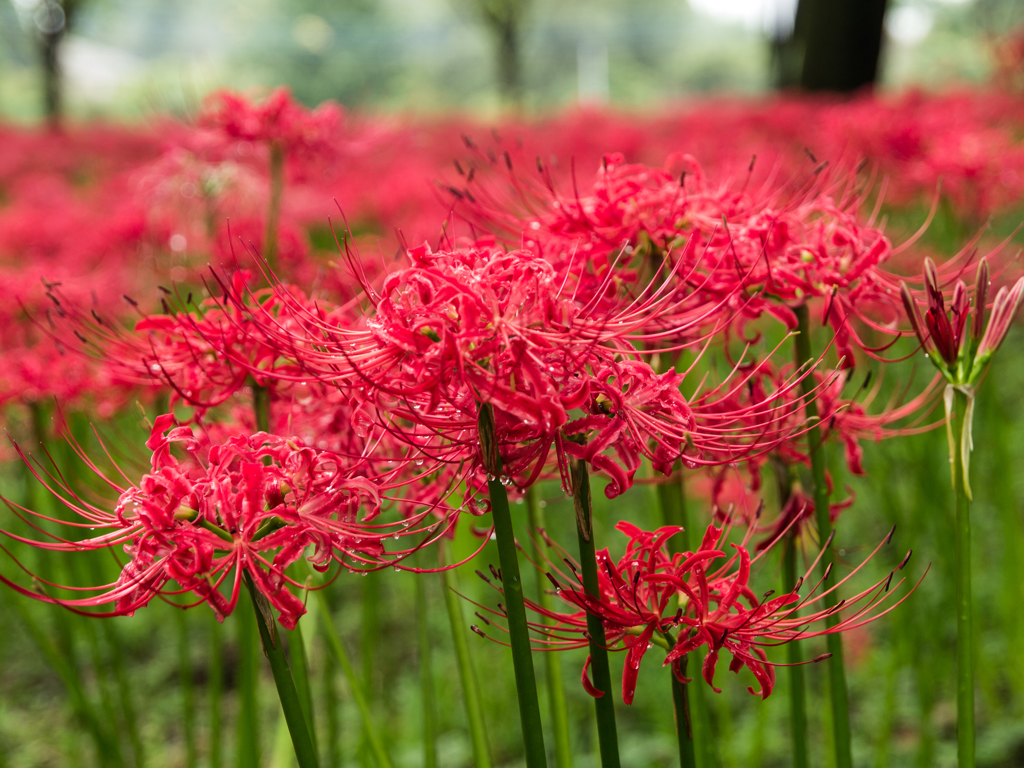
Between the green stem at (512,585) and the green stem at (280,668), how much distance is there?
23cm

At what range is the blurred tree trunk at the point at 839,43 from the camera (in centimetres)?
633

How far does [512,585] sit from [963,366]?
566 millimetres

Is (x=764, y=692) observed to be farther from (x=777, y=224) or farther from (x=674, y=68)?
(x=674, y=68)

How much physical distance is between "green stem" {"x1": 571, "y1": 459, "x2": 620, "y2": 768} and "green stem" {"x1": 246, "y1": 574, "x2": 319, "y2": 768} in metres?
0.31

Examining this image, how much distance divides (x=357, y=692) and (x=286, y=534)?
498 mm

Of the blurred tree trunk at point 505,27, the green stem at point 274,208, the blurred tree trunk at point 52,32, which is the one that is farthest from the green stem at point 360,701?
the blurred tree trunk at point 505,27

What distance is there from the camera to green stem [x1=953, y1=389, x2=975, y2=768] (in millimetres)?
915

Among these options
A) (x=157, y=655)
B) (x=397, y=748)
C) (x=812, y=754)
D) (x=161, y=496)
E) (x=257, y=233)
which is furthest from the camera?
(x=157, y=655)

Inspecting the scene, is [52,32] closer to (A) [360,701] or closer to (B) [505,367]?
(A) [360,701]

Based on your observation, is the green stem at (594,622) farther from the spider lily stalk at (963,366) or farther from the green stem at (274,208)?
the green stem at (274,208)

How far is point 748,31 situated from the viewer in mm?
41219

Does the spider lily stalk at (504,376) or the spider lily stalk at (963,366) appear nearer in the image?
the spider lily stalk at (504,376)

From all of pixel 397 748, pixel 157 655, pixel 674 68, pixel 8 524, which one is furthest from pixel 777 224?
pixel 674 68

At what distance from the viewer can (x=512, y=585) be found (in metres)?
0.78
